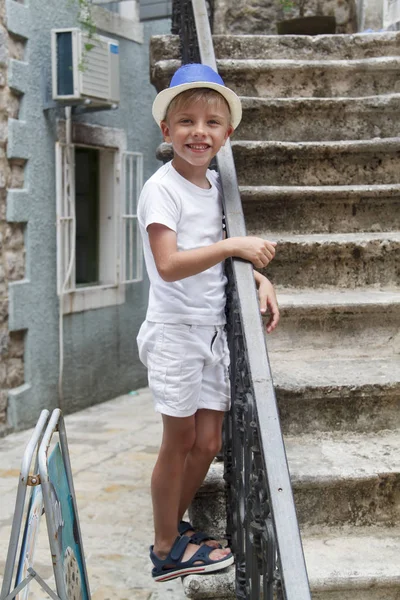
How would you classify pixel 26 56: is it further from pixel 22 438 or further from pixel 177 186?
pixel 177 186

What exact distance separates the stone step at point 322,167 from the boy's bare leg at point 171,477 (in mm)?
1658

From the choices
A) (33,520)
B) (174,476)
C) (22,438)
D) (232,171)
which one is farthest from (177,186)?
(22,438)

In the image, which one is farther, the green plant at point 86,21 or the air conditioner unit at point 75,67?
the green plant at point 86,21

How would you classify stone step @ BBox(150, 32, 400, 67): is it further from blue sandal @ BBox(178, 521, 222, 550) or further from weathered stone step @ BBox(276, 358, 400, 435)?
blue sandal @ BBox(178, 521, 222, 550)

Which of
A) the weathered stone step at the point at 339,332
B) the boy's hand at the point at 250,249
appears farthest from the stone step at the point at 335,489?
the boy's hand at the point at 250,249

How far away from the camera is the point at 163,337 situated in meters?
2.42

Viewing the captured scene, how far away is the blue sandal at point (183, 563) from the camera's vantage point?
93.8 inches

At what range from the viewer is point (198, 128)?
2.40m

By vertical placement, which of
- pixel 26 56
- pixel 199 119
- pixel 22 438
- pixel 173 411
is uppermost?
pixel 26 56

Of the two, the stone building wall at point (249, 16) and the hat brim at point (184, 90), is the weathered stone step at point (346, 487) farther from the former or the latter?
the stone building wall at point (249, 16)

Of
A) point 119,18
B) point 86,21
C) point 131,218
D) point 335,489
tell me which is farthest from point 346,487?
point 119,18

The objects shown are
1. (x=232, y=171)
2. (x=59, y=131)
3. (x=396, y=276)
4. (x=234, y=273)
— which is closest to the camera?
(x=234, y=273)

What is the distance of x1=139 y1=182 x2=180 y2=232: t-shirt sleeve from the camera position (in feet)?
7.66

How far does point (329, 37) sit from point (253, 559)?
3.43 metres
